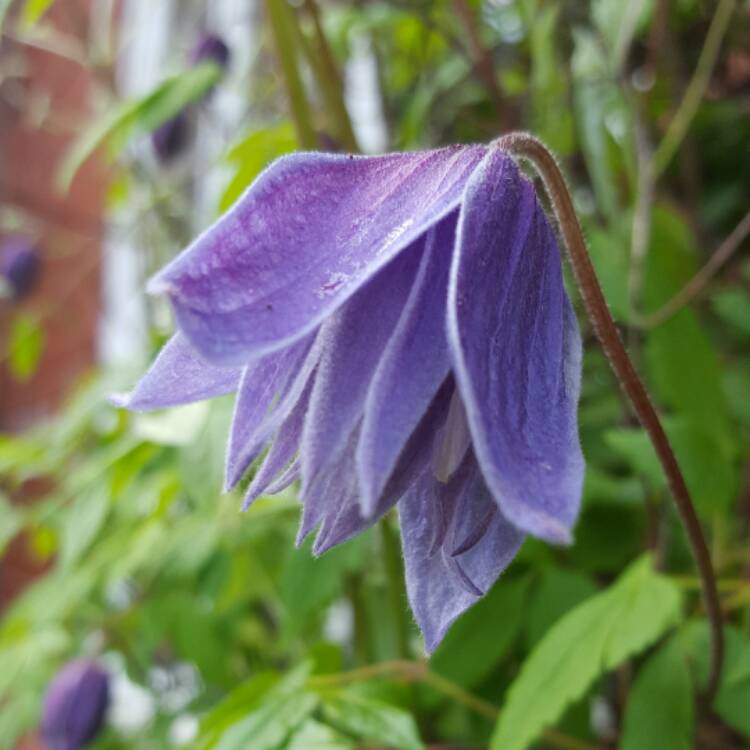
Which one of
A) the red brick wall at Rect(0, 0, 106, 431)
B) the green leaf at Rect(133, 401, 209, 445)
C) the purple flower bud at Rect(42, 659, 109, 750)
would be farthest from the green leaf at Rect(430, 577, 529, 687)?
the red brick wall at Rect(0, 0, 106, 431)

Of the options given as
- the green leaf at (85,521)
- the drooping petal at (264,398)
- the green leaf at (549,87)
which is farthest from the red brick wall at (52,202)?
the drooping petal at (264,398)

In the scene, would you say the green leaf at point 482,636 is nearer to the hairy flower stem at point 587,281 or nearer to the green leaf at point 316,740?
the green leaf at point 316,740

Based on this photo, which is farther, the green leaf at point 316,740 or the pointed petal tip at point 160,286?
the green leaf at point 316,740

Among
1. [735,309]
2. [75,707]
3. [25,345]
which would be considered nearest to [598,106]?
[735,309]

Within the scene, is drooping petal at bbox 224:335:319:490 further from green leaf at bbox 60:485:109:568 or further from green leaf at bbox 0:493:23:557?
green leaf at bbox 0:493:23:557

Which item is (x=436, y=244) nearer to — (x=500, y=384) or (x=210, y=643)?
(x=500, y=384)

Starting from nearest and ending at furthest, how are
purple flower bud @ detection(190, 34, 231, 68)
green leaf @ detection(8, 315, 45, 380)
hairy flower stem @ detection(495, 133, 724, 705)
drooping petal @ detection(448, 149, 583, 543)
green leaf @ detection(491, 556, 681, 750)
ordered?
drooping petal @ detection(448, 149, 583, 543) → hairy flower stem @ detection(495, 133, 724, 705) → green leaf @ detection(491, 556, 681, 750) → purple flower bud @ detection(190, 34, 231, 68) → green leaf @ detection(8, 315, 45, 380)
